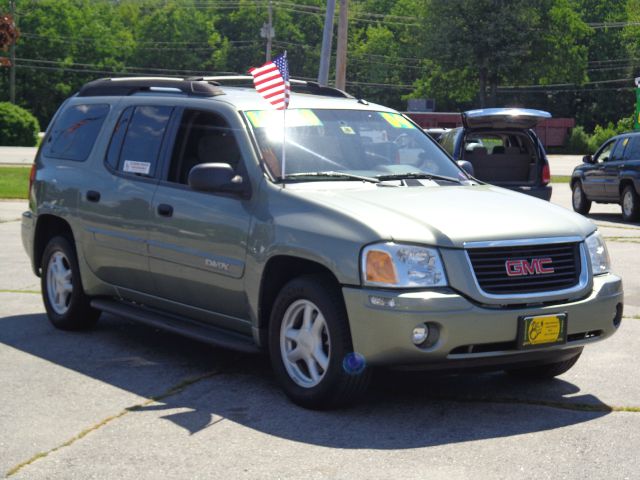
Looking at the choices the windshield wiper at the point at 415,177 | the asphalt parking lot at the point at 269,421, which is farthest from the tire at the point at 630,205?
the windshield wiper at the point at 415,177

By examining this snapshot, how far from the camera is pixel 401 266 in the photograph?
19.6 feet

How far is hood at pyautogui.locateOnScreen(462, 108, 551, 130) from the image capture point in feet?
53.6

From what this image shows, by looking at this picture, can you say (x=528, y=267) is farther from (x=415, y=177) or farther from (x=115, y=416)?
(x=115, y=416)

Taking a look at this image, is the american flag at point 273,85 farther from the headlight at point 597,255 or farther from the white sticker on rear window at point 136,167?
the headlight at point 597,255

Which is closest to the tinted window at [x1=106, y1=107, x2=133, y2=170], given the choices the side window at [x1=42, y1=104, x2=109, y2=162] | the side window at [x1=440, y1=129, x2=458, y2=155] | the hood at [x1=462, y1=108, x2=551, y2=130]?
the side window at [x1=42, y1=104, x2=109, y2=162]

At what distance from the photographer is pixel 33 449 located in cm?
554

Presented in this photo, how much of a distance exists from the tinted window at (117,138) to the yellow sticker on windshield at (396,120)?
185 cm

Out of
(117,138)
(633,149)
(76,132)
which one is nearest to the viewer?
(117,138)

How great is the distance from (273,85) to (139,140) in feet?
3.64

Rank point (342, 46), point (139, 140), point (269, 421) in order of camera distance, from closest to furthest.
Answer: point (269, 421) < point (139, 140) < point (342, 46)

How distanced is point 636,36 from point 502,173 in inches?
3557

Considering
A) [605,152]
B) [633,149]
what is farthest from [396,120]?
[605,152]

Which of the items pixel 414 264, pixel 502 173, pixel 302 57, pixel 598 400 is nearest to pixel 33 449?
pixel 414 264

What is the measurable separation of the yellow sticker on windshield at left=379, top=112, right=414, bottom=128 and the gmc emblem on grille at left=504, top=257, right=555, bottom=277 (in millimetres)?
1949
